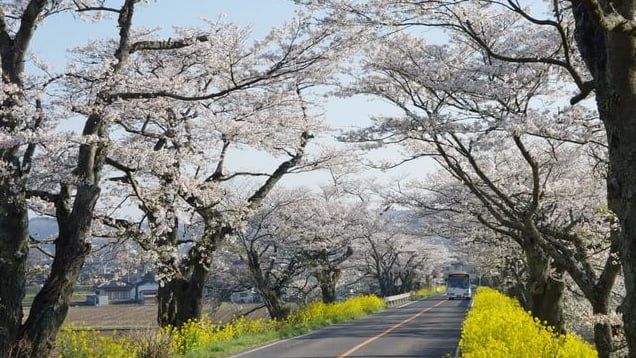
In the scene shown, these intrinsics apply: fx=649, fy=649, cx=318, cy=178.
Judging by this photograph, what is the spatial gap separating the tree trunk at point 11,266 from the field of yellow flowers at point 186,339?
2018 mm

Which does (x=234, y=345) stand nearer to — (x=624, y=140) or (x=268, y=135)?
(x=268, y=135)

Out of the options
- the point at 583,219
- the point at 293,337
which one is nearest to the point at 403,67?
the point at 583,219

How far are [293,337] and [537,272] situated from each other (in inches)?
341

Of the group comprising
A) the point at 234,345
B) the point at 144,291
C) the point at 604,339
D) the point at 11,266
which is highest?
the point at 144,291

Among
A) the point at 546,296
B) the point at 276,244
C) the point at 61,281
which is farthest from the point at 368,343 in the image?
the point at 276,244

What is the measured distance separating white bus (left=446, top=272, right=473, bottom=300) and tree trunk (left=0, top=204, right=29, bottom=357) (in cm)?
5754

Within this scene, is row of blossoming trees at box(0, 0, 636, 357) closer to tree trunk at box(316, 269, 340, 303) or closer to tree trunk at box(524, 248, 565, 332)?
tree trunk at box(524, 248, 565, 332)

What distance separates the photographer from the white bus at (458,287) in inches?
2490

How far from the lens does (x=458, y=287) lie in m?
63.3

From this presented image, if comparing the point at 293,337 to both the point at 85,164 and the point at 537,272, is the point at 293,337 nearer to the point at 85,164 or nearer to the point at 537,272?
the point at 537,272

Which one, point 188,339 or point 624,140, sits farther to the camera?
→ point 188,339

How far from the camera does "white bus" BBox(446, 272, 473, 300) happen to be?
6325 cm

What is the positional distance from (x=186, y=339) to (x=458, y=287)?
51747 mm

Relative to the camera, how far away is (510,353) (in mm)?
8070
